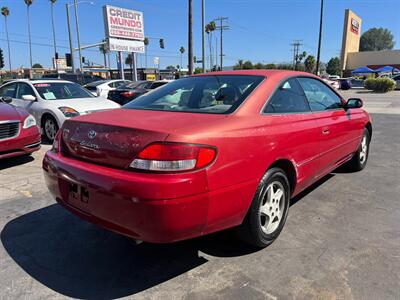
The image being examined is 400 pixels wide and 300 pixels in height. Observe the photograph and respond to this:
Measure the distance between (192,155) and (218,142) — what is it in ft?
0.79

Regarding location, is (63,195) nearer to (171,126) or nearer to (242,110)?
(171,126)

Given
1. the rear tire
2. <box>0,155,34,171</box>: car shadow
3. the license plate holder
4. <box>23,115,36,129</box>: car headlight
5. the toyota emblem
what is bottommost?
<box>0,155,34,171</box>: car shadow

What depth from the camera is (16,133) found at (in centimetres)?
554

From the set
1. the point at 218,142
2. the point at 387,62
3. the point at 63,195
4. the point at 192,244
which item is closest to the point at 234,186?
the point at 218,142

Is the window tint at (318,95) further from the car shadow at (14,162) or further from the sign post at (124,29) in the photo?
the sign post at (124,29)

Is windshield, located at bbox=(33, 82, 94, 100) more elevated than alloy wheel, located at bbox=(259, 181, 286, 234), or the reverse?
windshield, located at bbox=(33, 82, 94, 100)

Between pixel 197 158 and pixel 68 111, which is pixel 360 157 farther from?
pixel 68 111

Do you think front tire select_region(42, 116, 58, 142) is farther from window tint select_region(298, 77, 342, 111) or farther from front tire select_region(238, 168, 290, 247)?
front tire select_region(238, 168, 290, 247)

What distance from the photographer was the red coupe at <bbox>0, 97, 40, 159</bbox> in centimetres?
538

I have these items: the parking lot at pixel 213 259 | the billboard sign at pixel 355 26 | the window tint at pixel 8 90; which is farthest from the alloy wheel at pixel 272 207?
the billboard sign at pixel 355 26

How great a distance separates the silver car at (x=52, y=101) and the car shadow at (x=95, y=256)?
4.24 metres

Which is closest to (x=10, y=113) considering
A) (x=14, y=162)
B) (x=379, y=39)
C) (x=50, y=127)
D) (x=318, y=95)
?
(x=14, y=162)

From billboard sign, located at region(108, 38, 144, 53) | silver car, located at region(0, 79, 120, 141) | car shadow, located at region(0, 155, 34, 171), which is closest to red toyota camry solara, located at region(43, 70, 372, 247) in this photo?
car shadow, located at region(0, 155, 34, 171)

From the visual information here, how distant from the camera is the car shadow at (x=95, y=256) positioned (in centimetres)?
253
